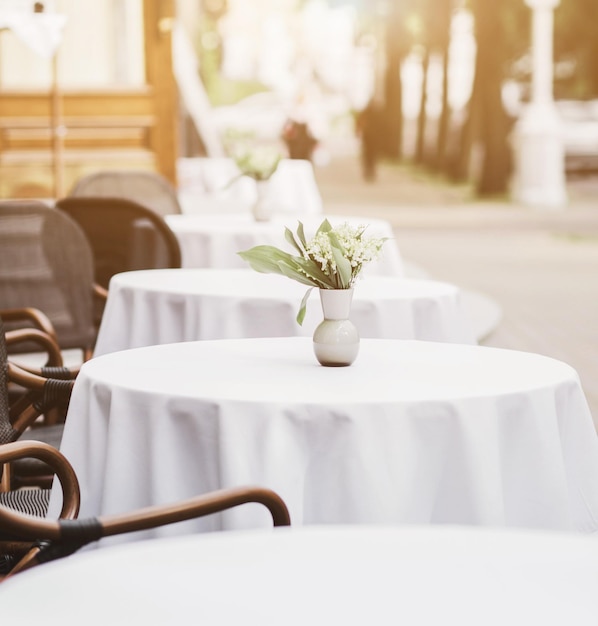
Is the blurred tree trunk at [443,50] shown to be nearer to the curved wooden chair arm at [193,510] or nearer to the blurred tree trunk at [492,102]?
the blurred tree trunk at [492,102]

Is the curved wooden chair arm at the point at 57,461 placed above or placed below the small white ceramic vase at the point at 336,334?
below

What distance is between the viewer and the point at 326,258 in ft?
11.6

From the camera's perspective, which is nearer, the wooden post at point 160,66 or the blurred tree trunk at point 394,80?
the wooden post at point 160,66

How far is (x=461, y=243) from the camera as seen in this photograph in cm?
1758

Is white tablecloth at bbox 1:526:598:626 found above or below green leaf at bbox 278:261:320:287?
below

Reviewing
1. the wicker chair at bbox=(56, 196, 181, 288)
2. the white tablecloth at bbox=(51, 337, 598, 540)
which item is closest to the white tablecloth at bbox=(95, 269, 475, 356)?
the wicker chair at bbox=(56, 196, 181, 288)

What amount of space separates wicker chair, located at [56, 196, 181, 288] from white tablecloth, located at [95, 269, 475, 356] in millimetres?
1220

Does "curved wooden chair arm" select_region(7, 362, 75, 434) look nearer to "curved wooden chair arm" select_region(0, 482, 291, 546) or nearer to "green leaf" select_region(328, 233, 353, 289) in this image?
"green leaf" select_region(328, 233, 353, 289)

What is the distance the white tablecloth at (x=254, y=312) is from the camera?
4945 mm

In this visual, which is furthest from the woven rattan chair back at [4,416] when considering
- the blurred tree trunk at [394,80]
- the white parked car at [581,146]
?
the blurred tree trunk at [394,80]

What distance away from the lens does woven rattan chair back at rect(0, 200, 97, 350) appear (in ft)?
20.3

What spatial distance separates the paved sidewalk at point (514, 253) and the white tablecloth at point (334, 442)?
391 centimetres

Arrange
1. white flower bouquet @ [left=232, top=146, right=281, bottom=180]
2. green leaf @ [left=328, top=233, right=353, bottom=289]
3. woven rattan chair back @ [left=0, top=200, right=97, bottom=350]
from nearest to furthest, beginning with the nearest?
green leaf @ [left=328, top=233, right=353, bottom=289] < woven rattan chair back @ [left=0, top=200, right=97, bottom=350] < white flower bouquet @ [left=232, top=146, right=281, bottom=180]

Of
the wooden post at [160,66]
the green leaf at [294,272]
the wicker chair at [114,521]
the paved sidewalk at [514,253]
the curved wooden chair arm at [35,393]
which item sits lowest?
the paved sidewalk at [514,253]
